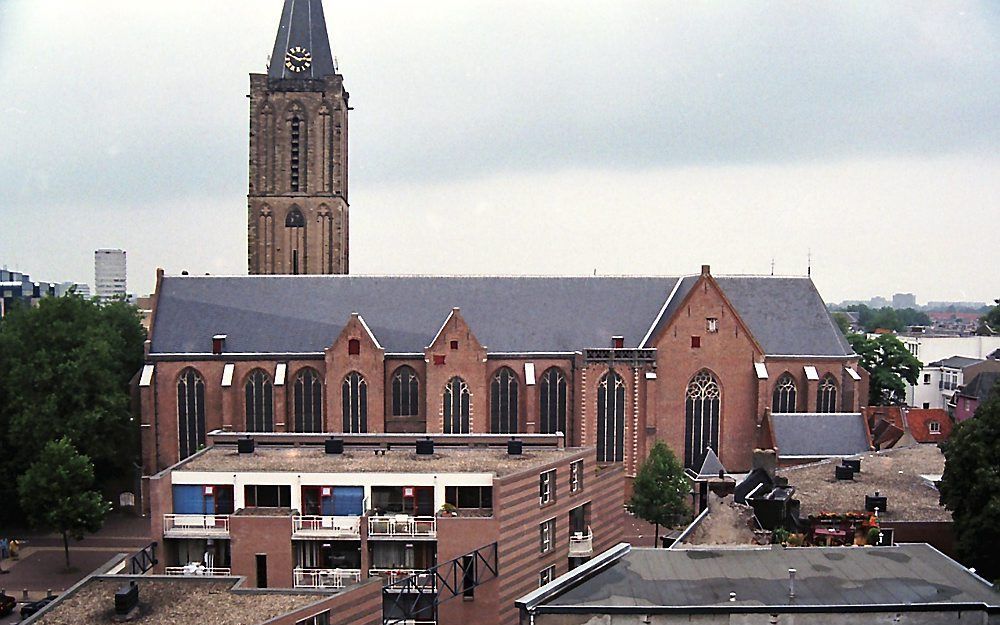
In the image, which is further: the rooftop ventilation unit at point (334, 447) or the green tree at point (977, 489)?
the rooftop ventilation unit at point (334, 447)

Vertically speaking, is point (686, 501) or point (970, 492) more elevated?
point (970, 492)

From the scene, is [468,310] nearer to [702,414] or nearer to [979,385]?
[702,414]

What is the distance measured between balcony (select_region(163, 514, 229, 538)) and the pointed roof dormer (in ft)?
183

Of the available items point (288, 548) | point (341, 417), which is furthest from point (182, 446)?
point (288, 548)

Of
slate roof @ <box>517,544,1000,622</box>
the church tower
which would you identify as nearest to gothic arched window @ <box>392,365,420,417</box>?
the church tower

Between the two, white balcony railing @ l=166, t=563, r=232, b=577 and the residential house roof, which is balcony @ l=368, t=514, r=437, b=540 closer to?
white balcony railing @ l=166, t=563, r=232, b=577

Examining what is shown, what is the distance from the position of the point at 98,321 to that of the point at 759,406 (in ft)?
174

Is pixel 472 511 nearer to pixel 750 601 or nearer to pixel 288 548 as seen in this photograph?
pixel 288 548

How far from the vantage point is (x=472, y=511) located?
36906mm

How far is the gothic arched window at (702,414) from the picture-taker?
Result: 65.9 meters

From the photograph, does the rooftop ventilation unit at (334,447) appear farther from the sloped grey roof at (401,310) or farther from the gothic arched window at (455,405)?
the sloped grey roof at (401,310)

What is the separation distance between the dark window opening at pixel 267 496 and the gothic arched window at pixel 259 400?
29.0 metres

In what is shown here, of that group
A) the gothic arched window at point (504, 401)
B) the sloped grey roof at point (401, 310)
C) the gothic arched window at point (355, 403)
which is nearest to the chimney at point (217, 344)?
the sloped grey roof at point (401, 310)

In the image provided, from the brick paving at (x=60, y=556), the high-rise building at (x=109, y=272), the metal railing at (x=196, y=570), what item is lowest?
the brick paving at (x=60, y=556)
